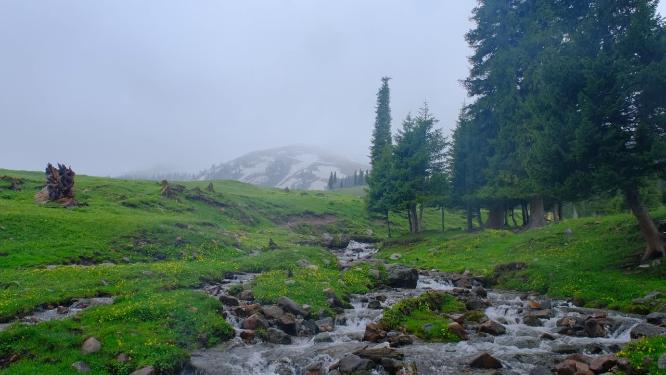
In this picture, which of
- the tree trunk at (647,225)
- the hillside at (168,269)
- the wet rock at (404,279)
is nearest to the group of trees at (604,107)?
the tree trunk at (647,225)

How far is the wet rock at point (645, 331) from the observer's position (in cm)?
1748

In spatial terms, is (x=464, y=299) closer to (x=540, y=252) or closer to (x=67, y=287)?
(x=540, y=252)

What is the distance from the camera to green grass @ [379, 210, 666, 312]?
25531 mm

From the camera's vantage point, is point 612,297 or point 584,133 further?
point 584,133

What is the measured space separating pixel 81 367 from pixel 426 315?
52.8 ft

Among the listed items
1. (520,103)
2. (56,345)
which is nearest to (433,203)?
(520,103)

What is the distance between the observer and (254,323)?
21.5 metres

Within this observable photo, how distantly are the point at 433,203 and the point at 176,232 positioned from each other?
3587cm

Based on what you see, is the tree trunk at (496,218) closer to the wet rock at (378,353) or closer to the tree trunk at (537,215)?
the tree trunk at (537,215)

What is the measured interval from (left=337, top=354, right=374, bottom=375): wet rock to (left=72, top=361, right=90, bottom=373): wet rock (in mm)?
9361

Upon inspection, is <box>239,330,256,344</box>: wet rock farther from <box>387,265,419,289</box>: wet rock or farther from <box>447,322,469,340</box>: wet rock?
<box>387,265,419,289</box>: wet rock

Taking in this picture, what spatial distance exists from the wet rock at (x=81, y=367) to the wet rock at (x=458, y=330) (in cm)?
1535

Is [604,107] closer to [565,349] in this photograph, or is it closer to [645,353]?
[565,349]

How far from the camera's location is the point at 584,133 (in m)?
26.4
